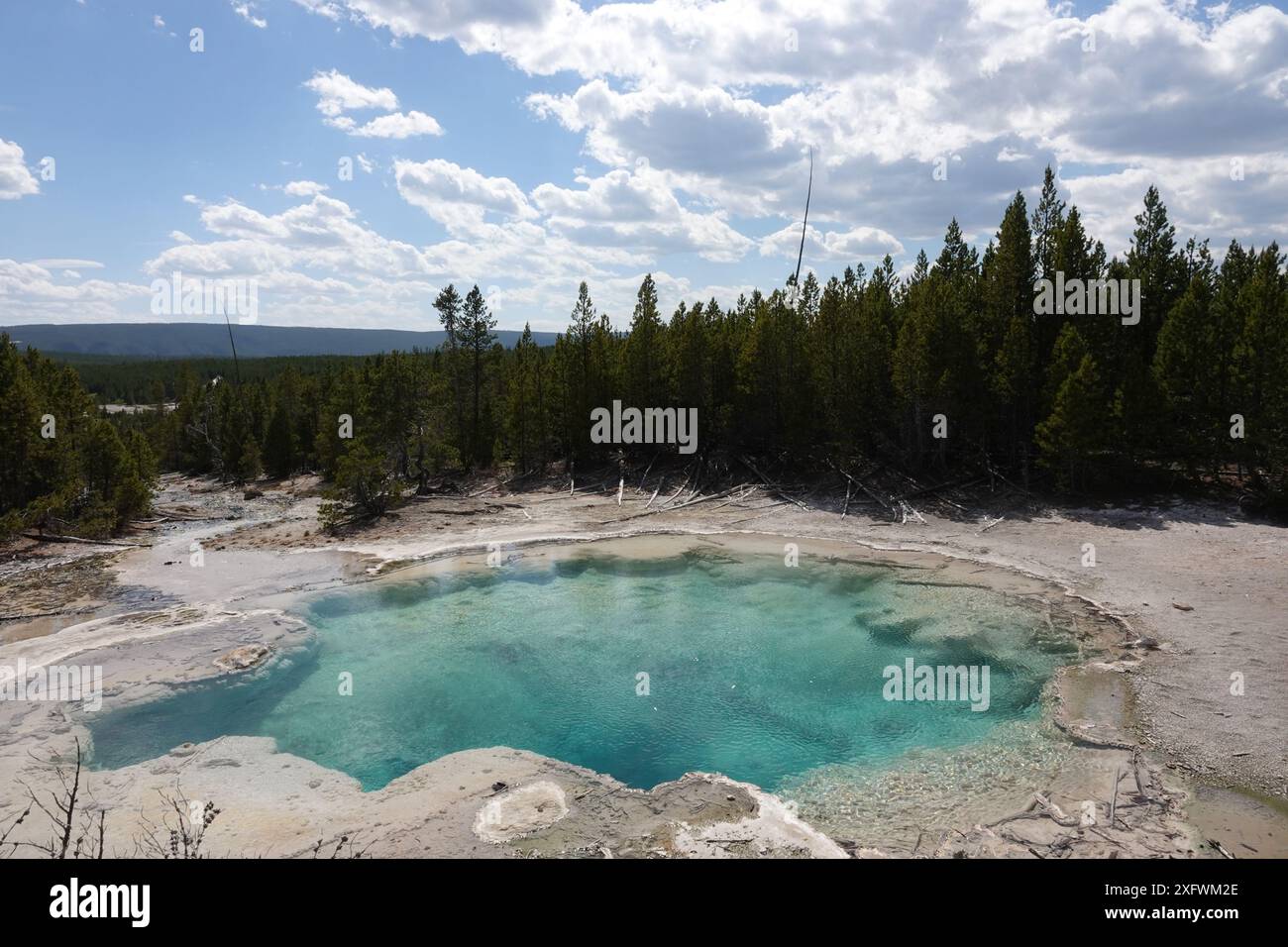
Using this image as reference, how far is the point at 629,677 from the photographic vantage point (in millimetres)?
16859

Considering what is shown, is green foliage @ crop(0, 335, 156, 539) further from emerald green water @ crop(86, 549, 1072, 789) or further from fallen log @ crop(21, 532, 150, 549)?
emerald green water @ crop(86, 549, 1072, 789)

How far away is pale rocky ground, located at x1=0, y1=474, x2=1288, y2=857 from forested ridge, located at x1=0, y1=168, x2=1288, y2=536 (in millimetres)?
3192

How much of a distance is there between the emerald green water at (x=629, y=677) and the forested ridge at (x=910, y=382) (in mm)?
12030

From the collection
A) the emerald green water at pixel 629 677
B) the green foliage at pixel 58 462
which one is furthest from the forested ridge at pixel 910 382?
the emerald green water at pixel 629 677

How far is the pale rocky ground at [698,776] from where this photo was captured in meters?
9.80

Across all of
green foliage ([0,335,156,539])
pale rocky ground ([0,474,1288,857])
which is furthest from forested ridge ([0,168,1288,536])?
pale rocky ground ([0,474,1288,857])

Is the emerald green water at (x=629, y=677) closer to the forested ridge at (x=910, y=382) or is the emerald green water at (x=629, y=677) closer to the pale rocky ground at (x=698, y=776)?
the pale rocky ground at (x=698, y=776)

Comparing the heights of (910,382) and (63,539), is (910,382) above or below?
above

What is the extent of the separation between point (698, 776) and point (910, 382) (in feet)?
84.4

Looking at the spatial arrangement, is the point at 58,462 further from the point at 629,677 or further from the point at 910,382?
the point at 910,382

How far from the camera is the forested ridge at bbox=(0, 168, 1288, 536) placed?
28125 millimetres

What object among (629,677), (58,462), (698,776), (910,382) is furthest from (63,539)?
(910,382)

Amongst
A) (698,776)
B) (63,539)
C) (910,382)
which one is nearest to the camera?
(698,776)
